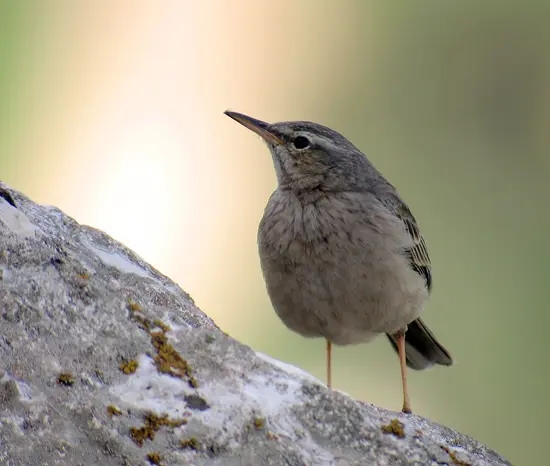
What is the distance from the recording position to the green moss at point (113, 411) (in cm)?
395

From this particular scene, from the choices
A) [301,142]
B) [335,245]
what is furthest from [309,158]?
[335,245]

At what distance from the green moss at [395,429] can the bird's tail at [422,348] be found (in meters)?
4.21

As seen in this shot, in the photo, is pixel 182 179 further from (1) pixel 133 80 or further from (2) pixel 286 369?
(2) pixel 286 369

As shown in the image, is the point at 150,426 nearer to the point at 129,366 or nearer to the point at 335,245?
the point at 129,366

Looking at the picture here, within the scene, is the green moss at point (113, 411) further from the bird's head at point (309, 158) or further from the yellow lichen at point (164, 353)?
the bird's head at point (309, 158)

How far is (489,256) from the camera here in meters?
12.2

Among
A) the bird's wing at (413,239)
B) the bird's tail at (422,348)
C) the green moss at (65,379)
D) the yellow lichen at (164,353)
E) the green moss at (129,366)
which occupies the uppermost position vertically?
the bird's wing at (413,239)

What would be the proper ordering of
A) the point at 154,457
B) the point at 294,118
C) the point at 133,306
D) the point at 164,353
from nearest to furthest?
1. the point at 154,457
2. the point at 164,353
3. the point at 133,306
4. the point at 294,118

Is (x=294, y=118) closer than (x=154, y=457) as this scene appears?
No

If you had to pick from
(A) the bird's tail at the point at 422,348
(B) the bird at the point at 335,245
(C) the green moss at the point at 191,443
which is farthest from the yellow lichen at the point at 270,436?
(A) the bird's tail at the point at 422,348

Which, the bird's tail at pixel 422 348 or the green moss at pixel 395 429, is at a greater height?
the bird's tail at pixel 422 348

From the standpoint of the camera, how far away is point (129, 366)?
4.17 metres

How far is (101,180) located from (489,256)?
4580 mm

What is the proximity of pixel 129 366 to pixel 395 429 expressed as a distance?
1139 millimetres
